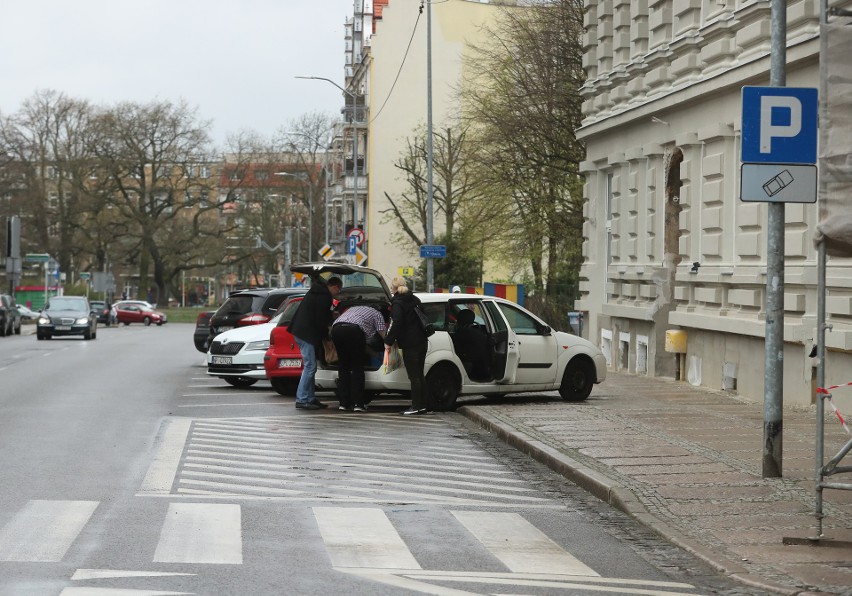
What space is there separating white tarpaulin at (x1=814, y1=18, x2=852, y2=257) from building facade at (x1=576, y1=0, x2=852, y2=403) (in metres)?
7.72

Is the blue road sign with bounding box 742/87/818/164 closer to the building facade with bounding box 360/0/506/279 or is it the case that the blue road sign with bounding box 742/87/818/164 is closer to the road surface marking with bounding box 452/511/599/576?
the road surface marking with bounding box 452/511/599/576

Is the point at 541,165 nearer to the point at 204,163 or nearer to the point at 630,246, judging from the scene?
the point at 630,246

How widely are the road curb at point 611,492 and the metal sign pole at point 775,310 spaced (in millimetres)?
1321

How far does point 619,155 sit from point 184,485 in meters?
17.7

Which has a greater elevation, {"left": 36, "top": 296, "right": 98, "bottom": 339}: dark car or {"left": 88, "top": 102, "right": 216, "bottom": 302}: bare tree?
{"left": 88, "top": 102, "right": 216, "bottom": 302}: bare tree

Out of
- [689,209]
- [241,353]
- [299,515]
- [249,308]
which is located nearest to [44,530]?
[299,515]

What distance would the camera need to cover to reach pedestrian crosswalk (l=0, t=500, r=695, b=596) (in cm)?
762

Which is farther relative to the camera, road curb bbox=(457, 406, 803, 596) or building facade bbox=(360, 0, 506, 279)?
building facade bbox=(360, 0, 506, 279)

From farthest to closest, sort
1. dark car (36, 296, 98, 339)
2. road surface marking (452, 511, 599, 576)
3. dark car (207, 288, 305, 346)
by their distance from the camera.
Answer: dark car (36, 296, 98, 339), dark car (207, 288, 305, 346), road surface marking (452, 511, 599, 576)

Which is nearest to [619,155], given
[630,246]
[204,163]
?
[630,246]

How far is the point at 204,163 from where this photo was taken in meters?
87.9

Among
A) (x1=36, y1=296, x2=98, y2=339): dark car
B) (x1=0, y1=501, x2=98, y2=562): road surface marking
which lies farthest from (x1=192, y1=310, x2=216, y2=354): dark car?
(x1=0, y1=501, x2=98, y2=562): road surface marking

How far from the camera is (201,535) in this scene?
9070mm

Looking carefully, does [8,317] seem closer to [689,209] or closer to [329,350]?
[689,209]
